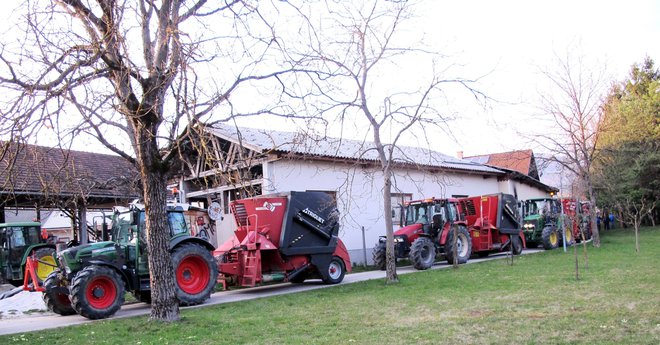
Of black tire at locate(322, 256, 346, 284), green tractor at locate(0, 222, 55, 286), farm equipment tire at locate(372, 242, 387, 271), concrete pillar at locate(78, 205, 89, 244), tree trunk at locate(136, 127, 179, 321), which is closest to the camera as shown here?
tree trunk at locate(136, 127, 179, 321)

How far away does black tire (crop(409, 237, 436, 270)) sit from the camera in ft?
56.9

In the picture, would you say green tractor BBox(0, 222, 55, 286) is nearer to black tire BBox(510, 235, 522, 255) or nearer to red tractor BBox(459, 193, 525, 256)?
red tractor BBox(459, 193, 525, 256)

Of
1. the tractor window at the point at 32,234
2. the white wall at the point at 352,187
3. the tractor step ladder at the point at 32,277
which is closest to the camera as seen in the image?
the tractor step ladder at the point at 32,277

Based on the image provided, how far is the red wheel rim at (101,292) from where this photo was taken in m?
11.1

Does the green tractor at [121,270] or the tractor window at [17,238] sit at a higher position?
the tractor window at [17,238]

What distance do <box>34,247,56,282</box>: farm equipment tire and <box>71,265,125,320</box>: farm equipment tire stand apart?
3.86m

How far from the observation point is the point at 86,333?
8961 mm

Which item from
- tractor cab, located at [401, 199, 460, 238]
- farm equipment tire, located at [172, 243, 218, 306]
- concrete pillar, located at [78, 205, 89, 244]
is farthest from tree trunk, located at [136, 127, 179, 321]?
concrete pillar, located at [78, 205, 89, 244]

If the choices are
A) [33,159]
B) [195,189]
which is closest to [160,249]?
[33,159]

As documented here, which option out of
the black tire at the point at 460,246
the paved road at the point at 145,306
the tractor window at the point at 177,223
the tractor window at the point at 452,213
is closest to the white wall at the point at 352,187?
the tractor window at the point at 452,213

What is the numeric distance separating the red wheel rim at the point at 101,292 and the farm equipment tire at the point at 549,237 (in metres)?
18.1

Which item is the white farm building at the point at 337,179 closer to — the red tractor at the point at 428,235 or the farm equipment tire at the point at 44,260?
the red tractor at the point at 428,235

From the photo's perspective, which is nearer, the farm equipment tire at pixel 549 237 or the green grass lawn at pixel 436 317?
the green grass lawn at pixel 436 317

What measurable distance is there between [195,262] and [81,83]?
629 centimetres
